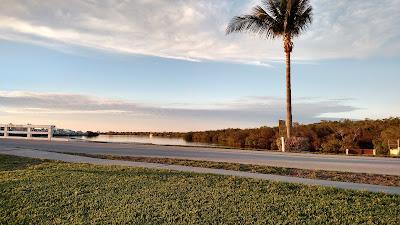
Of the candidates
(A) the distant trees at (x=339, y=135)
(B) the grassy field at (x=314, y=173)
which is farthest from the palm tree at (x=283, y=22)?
(B) the grassy field at (x=314, y=173)

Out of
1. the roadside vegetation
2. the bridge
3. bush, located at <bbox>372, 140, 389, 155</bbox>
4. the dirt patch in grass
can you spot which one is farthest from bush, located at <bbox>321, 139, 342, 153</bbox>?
the dirt patch in grass

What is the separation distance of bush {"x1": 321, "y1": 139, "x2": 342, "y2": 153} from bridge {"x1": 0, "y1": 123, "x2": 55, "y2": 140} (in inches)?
765

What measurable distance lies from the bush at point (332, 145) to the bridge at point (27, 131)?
19.4 meters

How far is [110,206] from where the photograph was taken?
6785 millimetres

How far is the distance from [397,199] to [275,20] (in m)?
17.0

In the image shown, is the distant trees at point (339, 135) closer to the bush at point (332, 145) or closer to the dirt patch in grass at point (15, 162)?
the bush at point (332, 145)

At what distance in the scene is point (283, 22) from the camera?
2252 cm

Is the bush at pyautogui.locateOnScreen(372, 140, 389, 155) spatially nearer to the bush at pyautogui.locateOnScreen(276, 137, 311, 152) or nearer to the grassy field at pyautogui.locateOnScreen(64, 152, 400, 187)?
the bush at pyautogui.locateOnScreen(276, 137, 311, 152)

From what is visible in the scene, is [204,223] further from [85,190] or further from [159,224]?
[85,190]

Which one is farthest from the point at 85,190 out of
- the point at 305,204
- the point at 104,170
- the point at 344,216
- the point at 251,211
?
the point at 344,216

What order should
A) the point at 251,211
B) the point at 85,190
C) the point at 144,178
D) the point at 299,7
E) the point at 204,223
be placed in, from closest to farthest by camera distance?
the point at 204,223 < the point at 251,211 < the point at 85,190 < the point at 144,178 < the point at 299,7

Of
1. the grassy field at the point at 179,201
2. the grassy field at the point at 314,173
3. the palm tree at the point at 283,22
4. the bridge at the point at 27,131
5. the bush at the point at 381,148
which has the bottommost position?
the grassy field at the point at 179,201

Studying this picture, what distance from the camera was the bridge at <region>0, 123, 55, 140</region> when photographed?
2599 cm

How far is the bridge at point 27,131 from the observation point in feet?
85.3
